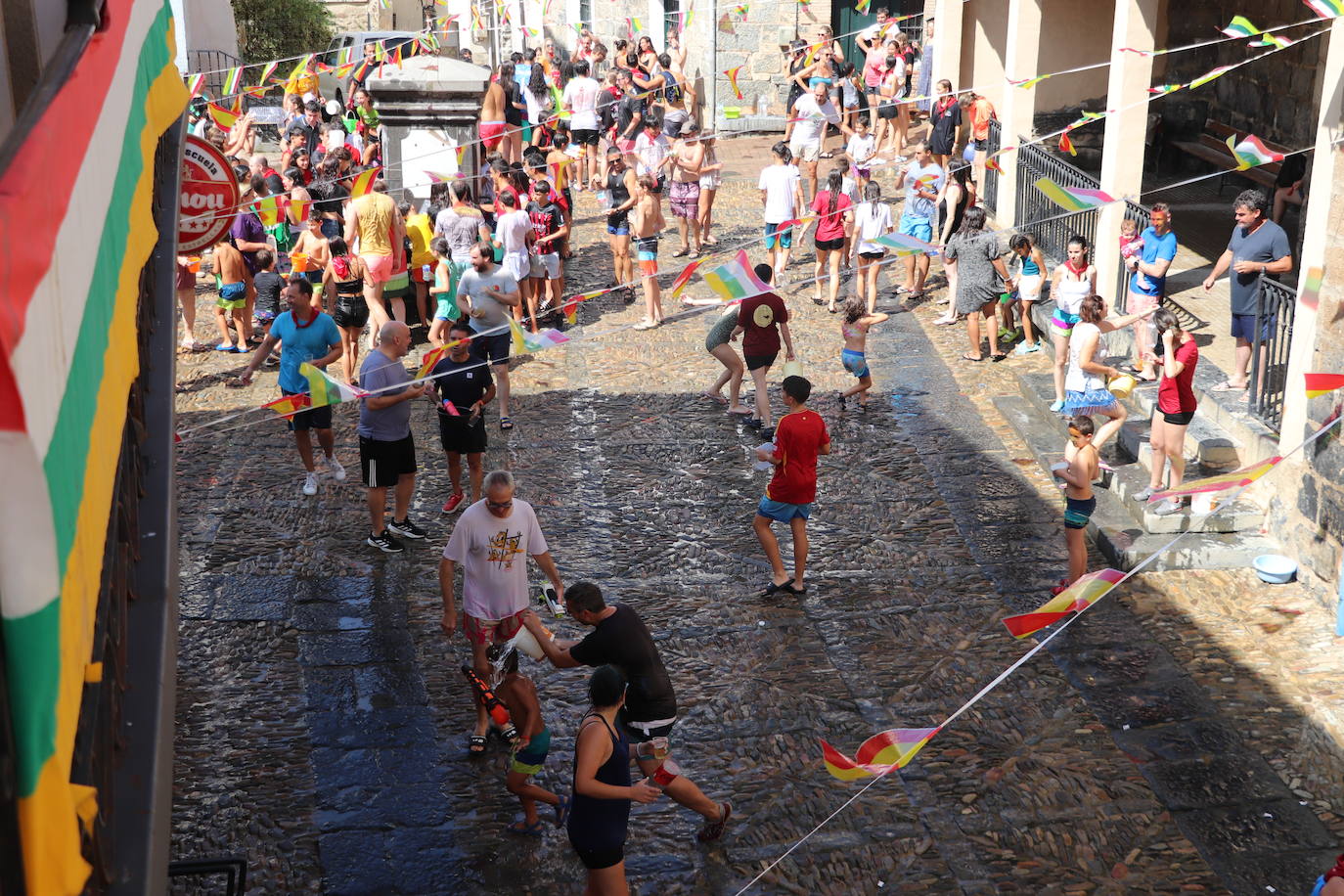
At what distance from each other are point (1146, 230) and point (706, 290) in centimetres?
570

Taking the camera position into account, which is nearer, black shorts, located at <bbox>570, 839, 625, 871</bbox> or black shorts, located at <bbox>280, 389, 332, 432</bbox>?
black shorts, located at <bbox>570, 839, 625, 871</bbox>

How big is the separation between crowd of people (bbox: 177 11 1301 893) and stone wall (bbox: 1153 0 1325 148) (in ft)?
6.39

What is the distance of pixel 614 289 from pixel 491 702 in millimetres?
6503

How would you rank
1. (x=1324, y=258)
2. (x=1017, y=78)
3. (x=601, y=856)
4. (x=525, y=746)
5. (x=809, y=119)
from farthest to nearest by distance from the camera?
(x=809, y=119), (x=1017, y=78), (x=1324, y=258), (x=525, y=746), (x=601, y=856)

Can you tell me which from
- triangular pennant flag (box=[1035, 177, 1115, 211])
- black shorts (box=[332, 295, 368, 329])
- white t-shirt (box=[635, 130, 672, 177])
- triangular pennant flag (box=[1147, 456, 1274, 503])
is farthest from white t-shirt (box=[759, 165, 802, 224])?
triangular pennant flag (box=[1147, 456, 1274, 503])

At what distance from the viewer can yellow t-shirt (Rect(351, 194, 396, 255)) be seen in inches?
552

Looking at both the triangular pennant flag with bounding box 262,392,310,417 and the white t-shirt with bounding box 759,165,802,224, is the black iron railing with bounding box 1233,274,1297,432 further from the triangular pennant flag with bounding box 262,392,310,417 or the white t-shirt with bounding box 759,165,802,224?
the triangular pennant flag with bounding box 262,392,310,417

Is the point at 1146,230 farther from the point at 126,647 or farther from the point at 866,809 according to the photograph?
the point at 126,647

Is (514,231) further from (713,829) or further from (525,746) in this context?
(713,829)

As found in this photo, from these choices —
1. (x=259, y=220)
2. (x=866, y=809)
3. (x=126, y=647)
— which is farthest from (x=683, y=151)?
(x=126, y=647)

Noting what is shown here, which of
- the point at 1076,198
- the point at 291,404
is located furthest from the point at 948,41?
the point at 291,404

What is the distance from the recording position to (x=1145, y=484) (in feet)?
36.2

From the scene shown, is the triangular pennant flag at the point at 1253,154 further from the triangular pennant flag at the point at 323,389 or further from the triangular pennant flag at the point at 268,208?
the triangular pennant flag at the point at 268,208

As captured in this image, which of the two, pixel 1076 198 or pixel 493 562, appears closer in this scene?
pixel 493 562
